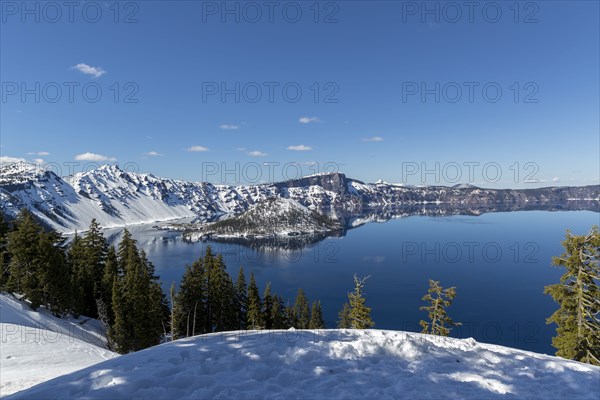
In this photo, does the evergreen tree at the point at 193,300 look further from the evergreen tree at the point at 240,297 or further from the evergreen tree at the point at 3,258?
the evergreen tree at the point at 3,258

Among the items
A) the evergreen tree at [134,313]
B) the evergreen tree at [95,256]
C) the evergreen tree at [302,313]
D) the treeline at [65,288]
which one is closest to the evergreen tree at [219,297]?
the treeline at [65,288]

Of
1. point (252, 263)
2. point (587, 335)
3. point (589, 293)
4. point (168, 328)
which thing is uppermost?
point (589, 293)

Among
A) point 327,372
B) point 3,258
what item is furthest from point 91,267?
point 327,372

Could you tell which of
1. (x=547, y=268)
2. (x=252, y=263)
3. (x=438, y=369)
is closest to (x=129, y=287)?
(x=438, y=369)

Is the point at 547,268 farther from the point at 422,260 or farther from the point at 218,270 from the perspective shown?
the point at 218,270

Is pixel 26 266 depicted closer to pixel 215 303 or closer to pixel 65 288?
pixel 65 288

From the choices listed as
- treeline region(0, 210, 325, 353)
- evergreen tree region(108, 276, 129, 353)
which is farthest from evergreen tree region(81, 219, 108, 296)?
evergreen tree region(108, 276, 129, 353)

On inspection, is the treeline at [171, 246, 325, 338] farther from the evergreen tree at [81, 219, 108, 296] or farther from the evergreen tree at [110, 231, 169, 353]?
the evergreen tree at [81, 219, 108, 296]
